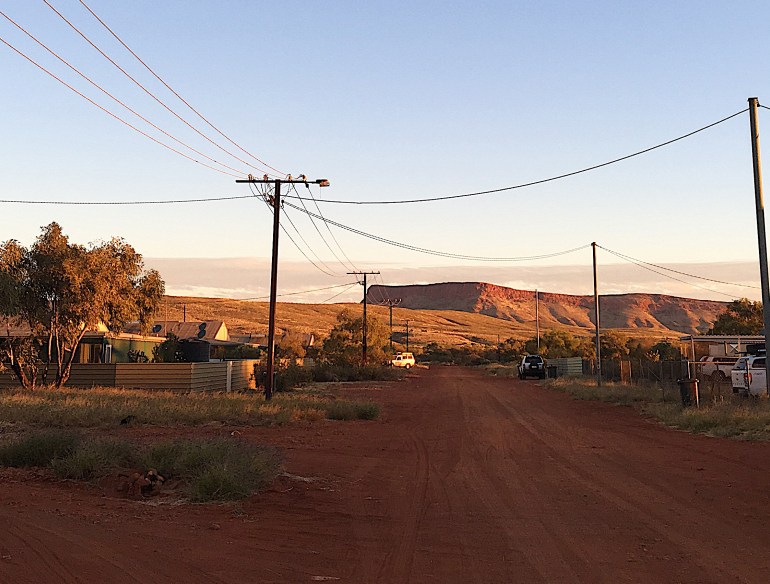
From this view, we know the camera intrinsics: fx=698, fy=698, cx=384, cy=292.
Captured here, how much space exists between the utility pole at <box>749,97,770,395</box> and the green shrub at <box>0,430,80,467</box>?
15710mm

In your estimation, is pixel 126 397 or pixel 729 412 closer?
pixel 729 412

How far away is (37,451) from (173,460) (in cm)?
244

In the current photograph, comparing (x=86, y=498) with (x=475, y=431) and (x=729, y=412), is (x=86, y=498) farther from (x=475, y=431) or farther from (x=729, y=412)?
(x=729, y=412)

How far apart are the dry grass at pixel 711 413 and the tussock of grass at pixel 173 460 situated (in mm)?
11656

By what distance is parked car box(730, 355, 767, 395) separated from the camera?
24366 mm

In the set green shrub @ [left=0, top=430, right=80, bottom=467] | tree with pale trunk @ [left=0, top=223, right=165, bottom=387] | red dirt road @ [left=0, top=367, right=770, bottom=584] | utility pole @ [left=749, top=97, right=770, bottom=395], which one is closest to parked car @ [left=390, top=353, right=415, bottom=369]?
tree with pale trunk @ [left=0, top=223, right=165, bottom=387]

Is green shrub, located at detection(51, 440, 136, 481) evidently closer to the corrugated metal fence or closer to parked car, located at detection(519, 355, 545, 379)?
the corrugated metal fence

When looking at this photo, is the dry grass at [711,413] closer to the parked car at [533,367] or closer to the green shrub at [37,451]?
the green shrub at [37,451]

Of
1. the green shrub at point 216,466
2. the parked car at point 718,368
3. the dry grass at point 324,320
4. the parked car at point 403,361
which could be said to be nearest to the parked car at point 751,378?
the parked car at point 718,368

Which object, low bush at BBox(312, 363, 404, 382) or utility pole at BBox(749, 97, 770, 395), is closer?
utility pole at BBox(749, 97, 770, 395)

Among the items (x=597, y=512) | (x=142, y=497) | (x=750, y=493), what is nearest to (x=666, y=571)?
(x=597, y=512)

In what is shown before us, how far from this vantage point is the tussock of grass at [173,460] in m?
9.18

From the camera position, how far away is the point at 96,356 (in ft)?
114

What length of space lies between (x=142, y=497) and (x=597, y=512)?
5.86 m
